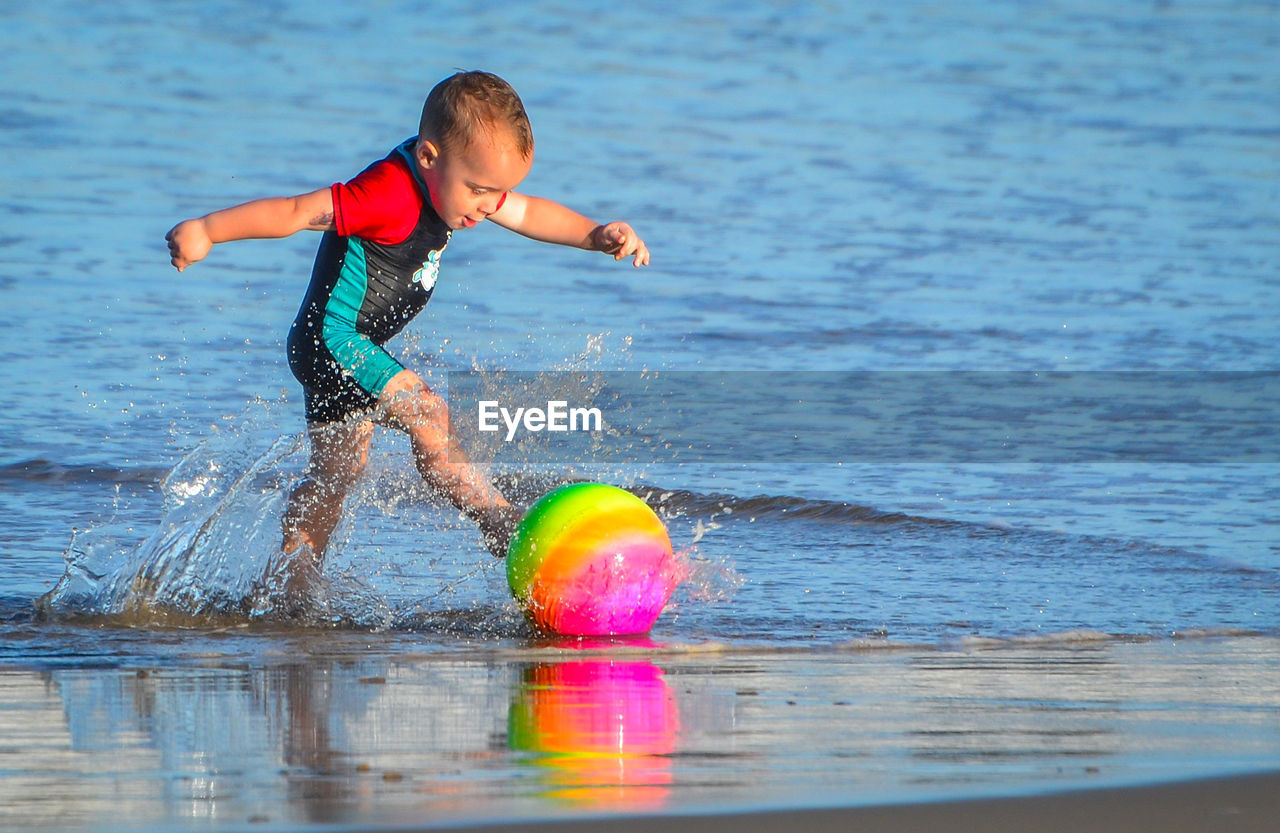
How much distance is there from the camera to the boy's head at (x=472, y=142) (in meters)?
4.42

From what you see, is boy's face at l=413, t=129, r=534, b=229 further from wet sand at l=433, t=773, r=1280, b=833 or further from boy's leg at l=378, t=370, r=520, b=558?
wet sand at l=433, t=773, r=1280, b=833

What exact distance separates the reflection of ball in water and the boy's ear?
1.18 metres

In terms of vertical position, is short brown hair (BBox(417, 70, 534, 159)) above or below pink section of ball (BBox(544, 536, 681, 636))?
above

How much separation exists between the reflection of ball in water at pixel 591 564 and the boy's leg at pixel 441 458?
1.29 feet

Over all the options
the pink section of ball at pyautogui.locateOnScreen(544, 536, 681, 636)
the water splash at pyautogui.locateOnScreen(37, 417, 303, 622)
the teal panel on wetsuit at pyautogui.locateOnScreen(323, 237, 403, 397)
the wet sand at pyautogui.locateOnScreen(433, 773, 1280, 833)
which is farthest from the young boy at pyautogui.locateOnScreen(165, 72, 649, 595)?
the wet sand at pyautogui.locateOnScreen(433, 773, 1280, 833)

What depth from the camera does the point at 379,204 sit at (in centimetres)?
458

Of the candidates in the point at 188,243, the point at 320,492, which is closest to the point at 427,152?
the point at 188,243

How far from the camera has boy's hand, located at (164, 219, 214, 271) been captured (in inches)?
160

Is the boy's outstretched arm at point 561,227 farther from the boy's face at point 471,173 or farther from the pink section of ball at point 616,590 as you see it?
the pink section of ball at point 616,590

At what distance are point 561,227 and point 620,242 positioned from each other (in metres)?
0.27

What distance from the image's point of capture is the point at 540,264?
14.2m

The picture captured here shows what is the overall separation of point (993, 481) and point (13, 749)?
6.52 metres

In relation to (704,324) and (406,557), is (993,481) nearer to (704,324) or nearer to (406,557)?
(406,557)

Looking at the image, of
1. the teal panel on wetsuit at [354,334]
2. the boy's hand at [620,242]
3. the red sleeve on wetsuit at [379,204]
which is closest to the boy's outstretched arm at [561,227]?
the boy's hand at [620,242]
